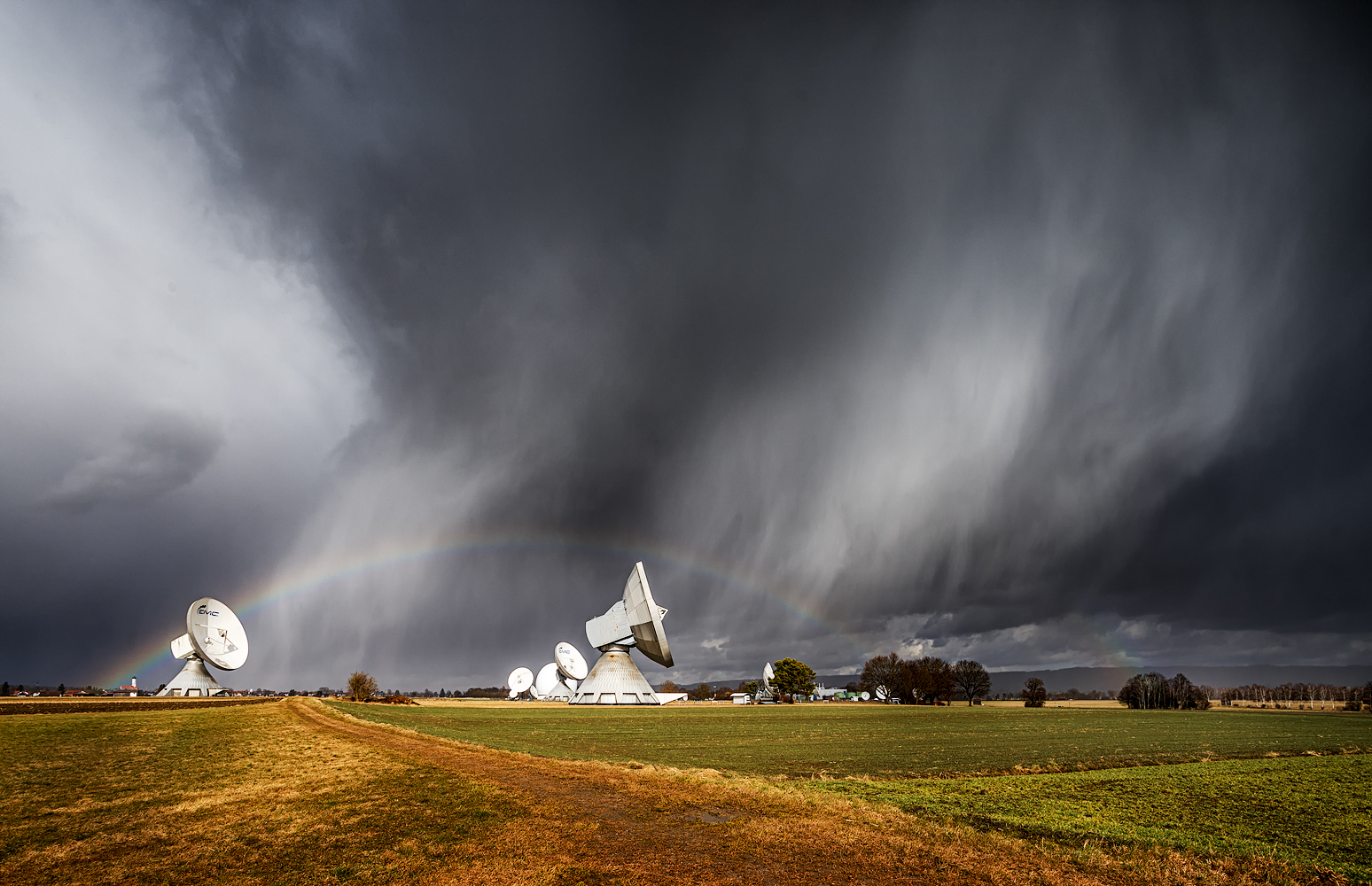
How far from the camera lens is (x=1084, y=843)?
12.0 meters

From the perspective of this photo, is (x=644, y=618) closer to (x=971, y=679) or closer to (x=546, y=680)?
(x=546, y=680)

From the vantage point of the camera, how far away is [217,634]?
270ft

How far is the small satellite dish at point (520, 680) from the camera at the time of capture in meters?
143

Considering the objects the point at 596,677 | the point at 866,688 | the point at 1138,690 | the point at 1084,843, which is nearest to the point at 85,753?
the point at 1084,843

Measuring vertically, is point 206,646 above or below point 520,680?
above

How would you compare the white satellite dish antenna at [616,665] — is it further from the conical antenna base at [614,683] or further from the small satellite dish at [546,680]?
the small satellite dish at [546,680]

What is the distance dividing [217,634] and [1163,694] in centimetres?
18613

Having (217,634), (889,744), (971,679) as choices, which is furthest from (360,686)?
(971,679)

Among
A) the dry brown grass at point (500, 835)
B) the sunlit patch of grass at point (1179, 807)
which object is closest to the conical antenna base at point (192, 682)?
the dry brown grass at point (500, 835)

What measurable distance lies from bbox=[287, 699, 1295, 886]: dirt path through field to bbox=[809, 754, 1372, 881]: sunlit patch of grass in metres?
1.93

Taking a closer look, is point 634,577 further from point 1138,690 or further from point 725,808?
point 1138,690

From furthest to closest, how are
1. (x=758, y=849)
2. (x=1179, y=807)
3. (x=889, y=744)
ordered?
(x=889, y=744) < (x=1179, y=807) < (x=758, y=849)

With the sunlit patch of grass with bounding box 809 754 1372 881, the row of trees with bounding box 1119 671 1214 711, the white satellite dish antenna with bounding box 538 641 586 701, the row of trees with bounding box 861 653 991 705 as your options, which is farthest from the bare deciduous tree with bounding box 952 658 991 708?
the sunlit patch of grass with bounding box 809 754 1372 881

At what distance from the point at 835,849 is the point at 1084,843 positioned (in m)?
5.33
